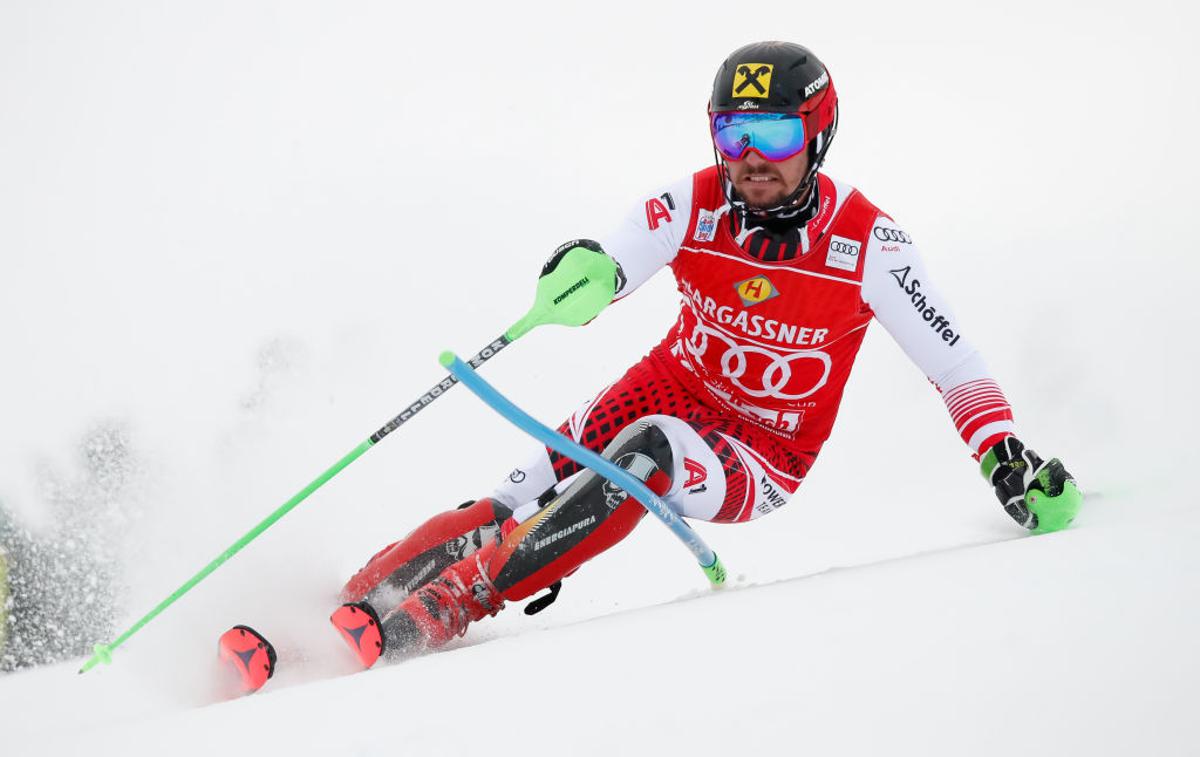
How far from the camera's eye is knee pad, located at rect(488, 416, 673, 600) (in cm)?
243

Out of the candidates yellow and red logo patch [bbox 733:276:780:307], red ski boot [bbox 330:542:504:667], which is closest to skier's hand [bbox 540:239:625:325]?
yellow and red logo patch [bbox 733:276:780:307]

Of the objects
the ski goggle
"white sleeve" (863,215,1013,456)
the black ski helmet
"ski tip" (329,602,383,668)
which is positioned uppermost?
the black ski helmet

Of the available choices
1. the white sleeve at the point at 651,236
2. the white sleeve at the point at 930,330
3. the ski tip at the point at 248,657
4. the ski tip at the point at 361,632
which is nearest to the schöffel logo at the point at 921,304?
the white sleeve at the point at 930,330

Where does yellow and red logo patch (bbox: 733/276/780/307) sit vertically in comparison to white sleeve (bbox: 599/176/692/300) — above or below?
below

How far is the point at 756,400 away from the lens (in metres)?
2.88

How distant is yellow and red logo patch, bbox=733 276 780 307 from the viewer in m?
2.68

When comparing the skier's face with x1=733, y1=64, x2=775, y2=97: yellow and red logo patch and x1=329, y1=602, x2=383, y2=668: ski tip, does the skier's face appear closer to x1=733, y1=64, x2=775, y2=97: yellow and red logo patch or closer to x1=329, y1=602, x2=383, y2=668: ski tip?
x1=733, y1=64, x2=775, y2=97: yellow and red logo patch

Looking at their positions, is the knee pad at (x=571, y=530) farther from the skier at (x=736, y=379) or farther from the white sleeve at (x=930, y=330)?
the white sleeve at (x=930, y=330)

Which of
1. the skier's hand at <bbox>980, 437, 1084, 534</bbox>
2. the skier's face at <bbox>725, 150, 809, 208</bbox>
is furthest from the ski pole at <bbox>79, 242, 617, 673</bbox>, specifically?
the skier's hand at <bbox>980, 437, 1084, 534</bbox>

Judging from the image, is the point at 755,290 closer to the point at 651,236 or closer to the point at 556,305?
the point at 651,236

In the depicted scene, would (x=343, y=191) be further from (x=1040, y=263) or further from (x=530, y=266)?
(x=1040, y=263)

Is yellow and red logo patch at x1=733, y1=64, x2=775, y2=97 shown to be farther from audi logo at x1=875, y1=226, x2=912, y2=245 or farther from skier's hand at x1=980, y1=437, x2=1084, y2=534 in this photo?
skier's hand at x1=980, y1=437, x2=1084, y2=534

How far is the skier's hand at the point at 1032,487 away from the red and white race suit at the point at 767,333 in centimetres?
7

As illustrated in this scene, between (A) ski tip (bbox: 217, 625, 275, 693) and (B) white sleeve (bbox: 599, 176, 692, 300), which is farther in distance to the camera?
(B) white sleeve (bbox: 599, 176, 692, 300)
